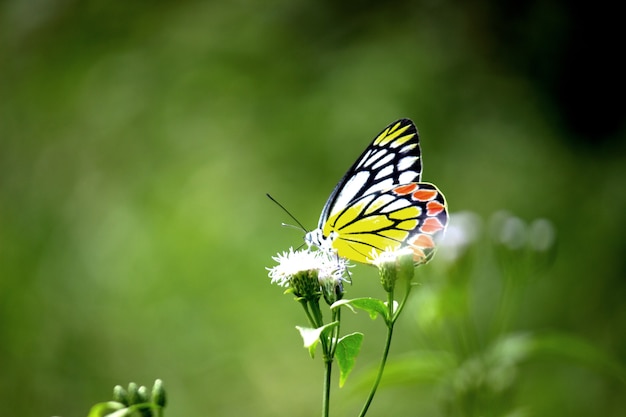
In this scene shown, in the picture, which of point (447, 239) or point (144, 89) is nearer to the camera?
point (447, 239)

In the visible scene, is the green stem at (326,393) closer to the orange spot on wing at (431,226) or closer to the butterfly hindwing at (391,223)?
the butterfly hindwing at (391,223)

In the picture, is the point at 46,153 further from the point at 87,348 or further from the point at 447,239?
the point at 447,239

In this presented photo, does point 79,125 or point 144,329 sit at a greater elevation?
point 79,125

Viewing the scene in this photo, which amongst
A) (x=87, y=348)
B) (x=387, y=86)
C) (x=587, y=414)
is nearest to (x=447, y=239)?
(x=587, y=414)

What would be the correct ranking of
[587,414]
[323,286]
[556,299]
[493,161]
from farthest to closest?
[493,161], [556,299], [587,414], [323,286]

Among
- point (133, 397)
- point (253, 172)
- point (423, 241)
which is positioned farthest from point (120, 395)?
point (253, 172)

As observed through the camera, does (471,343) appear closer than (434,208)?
No

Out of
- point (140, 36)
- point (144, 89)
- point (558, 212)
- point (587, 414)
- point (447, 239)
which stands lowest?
point (587, 414)

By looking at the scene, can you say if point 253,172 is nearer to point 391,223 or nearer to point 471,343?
point 471,343
